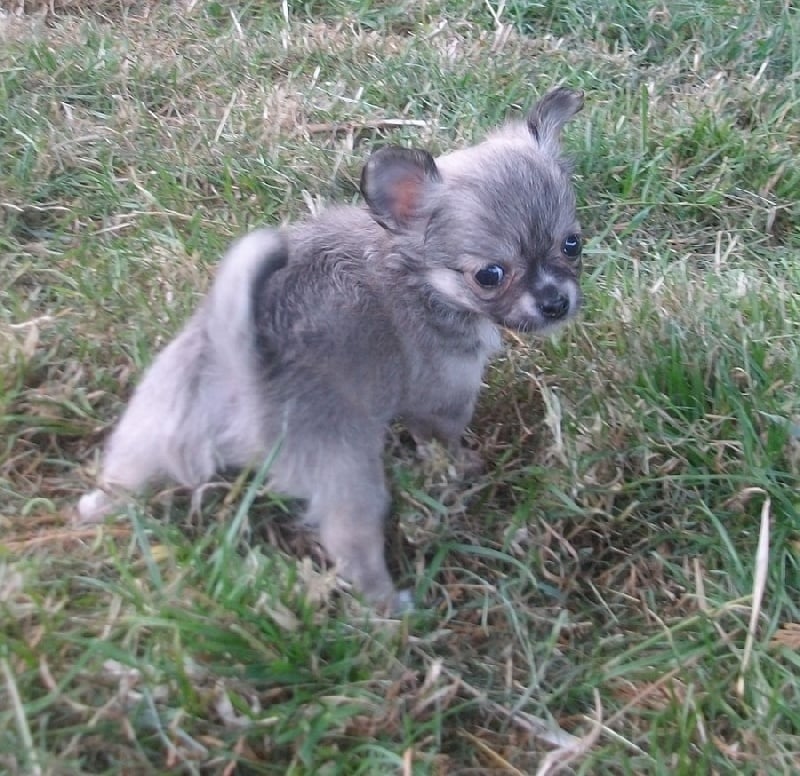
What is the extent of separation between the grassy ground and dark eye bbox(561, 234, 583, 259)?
Result: 0.46 metres

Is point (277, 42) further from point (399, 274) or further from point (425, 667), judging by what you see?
point (425, 667)

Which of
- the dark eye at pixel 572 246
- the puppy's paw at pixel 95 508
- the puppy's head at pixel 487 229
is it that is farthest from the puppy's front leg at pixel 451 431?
the puppy's paw at pixel 95 508

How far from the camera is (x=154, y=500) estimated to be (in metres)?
2.87

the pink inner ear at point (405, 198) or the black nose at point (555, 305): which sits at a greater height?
the pink inner ear at point (405, 198)

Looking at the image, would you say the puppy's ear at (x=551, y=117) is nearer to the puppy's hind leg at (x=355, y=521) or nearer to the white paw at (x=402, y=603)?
the puppy's hind leg at (x=355, y=521)

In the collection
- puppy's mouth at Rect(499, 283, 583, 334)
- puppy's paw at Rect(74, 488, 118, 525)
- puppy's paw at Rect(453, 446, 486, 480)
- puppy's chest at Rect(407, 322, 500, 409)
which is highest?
puppy's mouth at Rect(499, 283, 583, 334)

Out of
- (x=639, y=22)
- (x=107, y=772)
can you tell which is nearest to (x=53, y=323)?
(x=107, y=772)

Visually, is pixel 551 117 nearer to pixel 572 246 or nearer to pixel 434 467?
pixel 572 246

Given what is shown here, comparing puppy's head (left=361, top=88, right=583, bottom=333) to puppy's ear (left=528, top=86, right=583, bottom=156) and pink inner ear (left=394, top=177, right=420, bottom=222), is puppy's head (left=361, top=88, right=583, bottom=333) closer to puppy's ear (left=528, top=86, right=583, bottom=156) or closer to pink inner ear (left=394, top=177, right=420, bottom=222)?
pink inner ear (left=394, top=177, right=420, bottom=222)

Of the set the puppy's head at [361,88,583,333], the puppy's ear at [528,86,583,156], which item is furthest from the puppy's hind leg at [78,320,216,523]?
the puppy's ear at [528,86,583,156]

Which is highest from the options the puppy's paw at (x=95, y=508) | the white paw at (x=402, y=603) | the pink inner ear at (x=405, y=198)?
the pink inner ear at (x=405, y=198)

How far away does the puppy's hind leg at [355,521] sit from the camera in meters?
2.74

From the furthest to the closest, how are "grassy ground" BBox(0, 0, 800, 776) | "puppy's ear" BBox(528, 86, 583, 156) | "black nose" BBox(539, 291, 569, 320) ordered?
1. "puppy's ear" BBox(528, 86, 583, 156)
2. "black nose" BBox(539, 291, 569, 320)
3. "grassy ground" BBox(0, 0, 800, 776)

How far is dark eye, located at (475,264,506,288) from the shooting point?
9.99 ft
